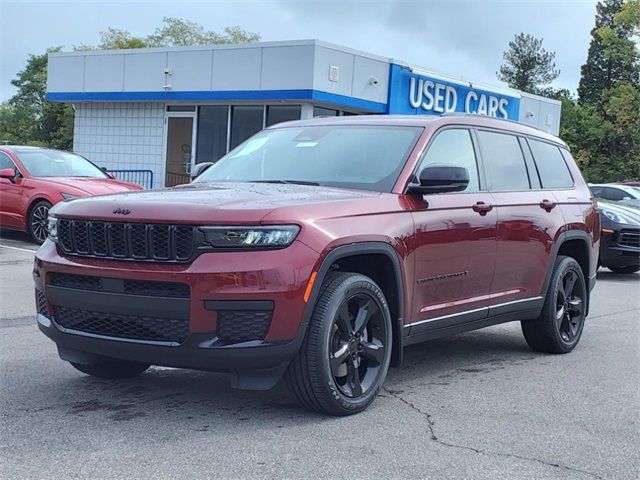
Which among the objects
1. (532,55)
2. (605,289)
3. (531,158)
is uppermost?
(532,55)

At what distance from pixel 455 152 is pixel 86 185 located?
8.13m

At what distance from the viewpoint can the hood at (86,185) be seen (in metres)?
12.3

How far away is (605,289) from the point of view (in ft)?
39.4

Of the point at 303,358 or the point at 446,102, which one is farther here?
the point at 446,102

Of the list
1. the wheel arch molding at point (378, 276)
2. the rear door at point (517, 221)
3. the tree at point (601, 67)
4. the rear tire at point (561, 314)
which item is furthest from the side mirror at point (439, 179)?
the tree at point (601, 67)

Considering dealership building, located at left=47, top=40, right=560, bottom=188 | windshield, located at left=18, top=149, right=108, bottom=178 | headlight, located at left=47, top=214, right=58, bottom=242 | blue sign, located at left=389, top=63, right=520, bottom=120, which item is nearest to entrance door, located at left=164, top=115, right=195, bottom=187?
dealership building, located at left=47, top=40, right=560, bottom=188

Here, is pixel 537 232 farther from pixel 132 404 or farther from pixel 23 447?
pixel 23 447

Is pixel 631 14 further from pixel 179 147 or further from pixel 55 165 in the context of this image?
pixel 55 165

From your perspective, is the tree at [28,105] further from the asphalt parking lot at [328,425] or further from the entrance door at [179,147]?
the asphalt parking lot at [328,425]

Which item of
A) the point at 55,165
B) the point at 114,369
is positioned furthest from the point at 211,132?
the point at 114,369

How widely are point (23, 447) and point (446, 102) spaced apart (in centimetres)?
2156

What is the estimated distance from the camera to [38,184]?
12734 millimetres

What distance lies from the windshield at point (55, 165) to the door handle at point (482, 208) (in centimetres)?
921

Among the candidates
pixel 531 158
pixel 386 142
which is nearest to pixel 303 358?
pixel 386 142
